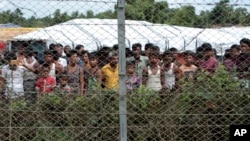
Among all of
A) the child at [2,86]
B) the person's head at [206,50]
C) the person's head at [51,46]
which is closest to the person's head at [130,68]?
the person's head at [206,50]

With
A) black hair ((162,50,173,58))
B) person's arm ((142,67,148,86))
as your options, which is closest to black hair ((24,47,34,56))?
person's arm ((142,67,148,86))

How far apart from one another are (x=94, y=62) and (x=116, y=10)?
2.33 ft

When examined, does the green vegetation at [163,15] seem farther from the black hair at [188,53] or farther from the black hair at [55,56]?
the black hair at [55,56]

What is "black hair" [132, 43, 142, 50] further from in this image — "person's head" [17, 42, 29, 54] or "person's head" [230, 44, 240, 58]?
"person's head" [17, 42, 29, 54]

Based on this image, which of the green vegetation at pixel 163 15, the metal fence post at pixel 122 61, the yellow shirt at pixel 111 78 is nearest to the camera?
the metal fence post at pixel 122 61

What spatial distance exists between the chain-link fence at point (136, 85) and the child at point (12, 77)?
11 mm

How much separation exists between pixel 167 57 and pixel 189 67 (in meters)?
0.24

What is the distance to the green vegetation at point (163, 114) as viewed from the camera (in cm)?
498

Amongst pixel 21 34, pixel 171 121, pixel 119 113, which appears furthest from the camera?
pixel 21 34

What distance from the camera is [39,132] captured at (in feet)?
16.5

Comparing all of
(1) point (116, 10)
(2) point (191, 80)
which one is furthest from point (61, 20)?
(2) point (191, 80)

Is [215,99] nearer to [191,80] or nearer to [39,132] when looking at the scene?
[191,80]

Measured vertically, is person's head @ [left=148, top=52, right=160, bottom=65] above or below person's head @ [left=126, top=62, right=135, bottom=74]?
above

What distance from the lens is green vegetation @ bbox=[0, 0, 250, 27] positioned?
4.76 m
